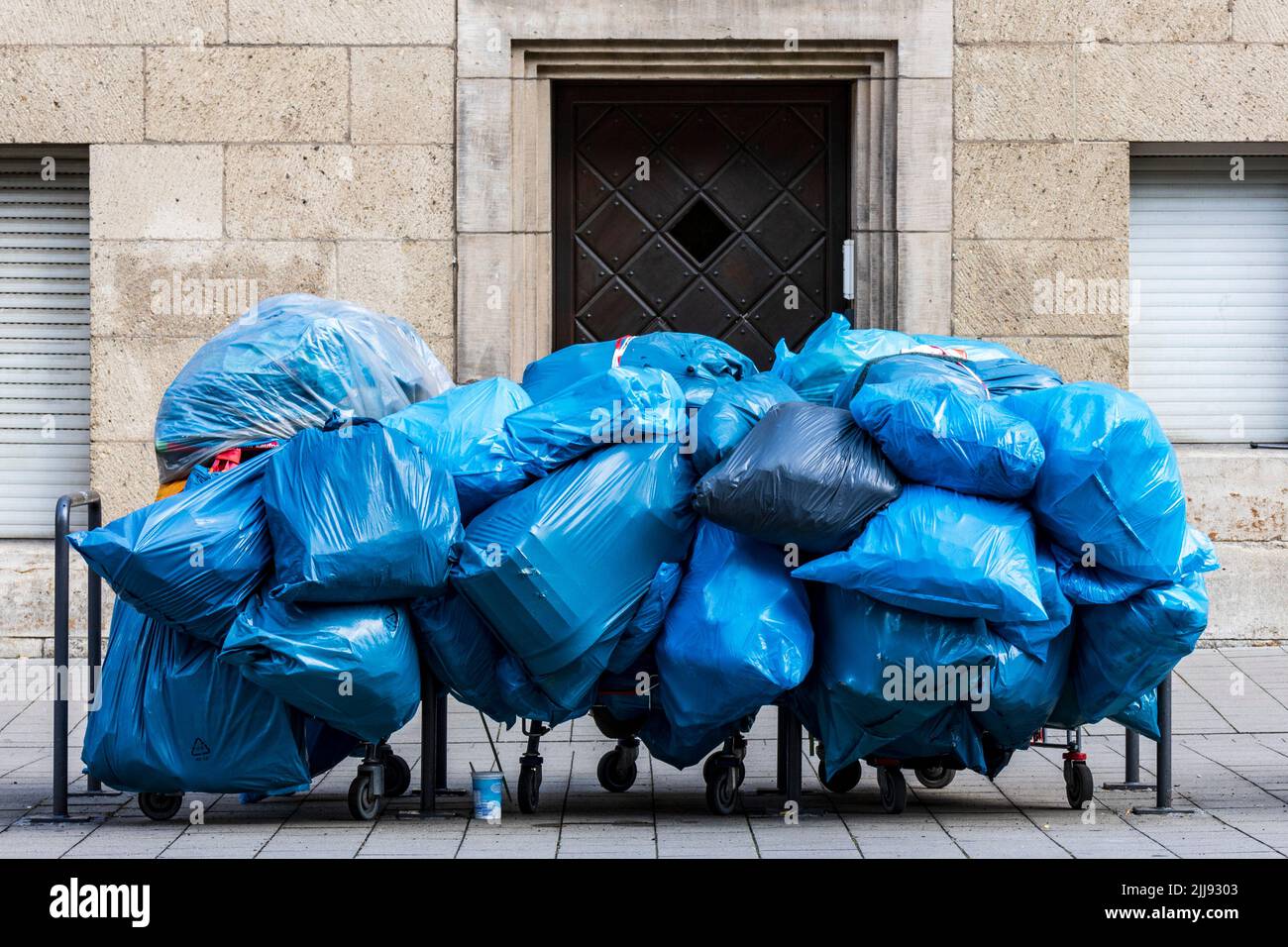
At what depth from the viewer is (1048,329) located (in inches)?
338

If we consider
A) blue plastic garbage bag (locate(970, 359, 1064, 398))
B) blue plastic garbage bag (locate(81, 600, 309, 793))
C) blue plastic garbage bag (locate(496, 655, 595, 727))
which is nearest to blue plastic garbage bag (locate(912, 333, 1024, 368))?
blue plastic garbage bag (locate(970, 359, 1064, 398))

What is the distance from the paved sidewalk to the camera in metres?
4.78

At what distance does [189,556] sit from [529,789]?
4.56 ft

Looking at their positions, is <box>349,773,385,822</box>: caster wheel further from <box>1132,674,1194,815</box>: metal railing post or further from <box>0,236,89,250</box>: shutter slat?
<box>0,236,89,250</box>: shutter slat

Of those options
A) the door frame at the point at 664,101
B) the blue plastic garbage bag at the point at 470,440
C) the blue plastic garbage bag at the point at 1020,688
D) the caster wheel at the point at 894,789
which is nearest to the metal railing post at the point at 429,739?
the blue plastic garbage bag at the point at 470,440

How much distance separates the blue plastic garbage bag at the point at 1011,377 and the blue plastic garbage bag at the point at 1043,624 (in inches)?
27.7

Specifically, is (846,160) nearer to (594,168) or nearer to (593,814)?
(594,168)

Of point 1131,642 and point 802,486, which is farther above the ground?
point 802,486

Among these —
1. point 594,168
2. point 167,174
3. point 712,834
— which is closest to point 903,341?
point 712,834

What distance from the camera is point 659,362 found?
547 centimetres

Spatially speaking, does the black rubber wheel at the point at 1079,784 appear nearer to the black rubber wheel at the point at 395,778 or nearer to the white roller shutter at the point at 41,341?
the black rubber wheel at the point at 395,778

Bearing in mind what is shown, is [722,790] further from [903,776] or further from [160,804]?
[160,804]

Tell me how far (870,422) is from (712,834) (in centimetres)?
134

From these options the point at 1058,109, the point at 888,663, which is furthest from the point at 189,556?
the point at 1058,109
